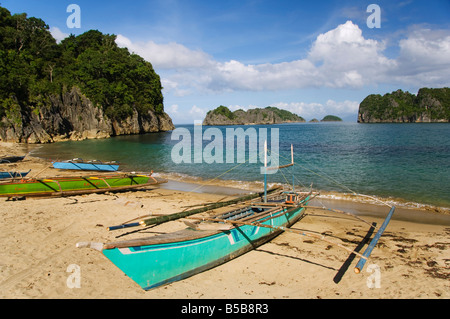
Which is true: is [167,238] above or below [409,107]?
below

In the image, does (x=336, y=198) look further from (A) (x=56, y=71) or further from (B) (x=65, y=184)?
(A) (x=56, y=71)

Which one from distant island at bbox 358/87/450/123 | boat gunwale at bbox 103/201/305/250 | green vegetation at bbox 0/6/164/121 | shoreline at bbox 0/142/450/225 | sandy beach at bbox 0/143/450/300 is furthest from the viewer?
distant island at bbox 358/87/450/123

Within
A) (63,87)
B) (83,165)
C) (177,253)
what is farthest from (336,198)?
(63,87)

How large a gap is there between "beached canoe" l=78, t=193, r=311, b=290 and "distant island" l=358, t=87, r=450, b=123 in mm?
196595

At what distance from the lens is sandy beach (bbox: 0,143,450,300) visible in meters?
5.83

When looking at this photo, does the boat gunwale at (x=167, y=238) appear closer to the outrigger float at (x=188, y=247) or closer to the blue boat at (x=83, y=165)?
the outrigger float at (x=188, y=247)

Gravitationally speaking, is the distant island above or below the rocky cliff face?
above

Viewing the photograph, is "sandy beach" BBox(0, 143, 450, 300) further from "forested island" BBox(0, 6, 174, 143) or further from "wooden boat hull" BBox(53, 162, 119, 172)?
"forested island" BBox(0, 6, 174, 143)

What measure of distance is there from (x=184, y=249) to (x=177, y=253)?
20 centimetres

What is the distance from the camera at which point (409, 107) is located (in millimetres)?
164375

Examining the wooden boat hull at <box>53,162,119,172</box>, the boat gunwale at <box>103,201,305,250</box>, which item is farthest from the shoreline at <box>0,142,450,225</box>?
the boat gunwale at <box>103,201,305,250</box>
